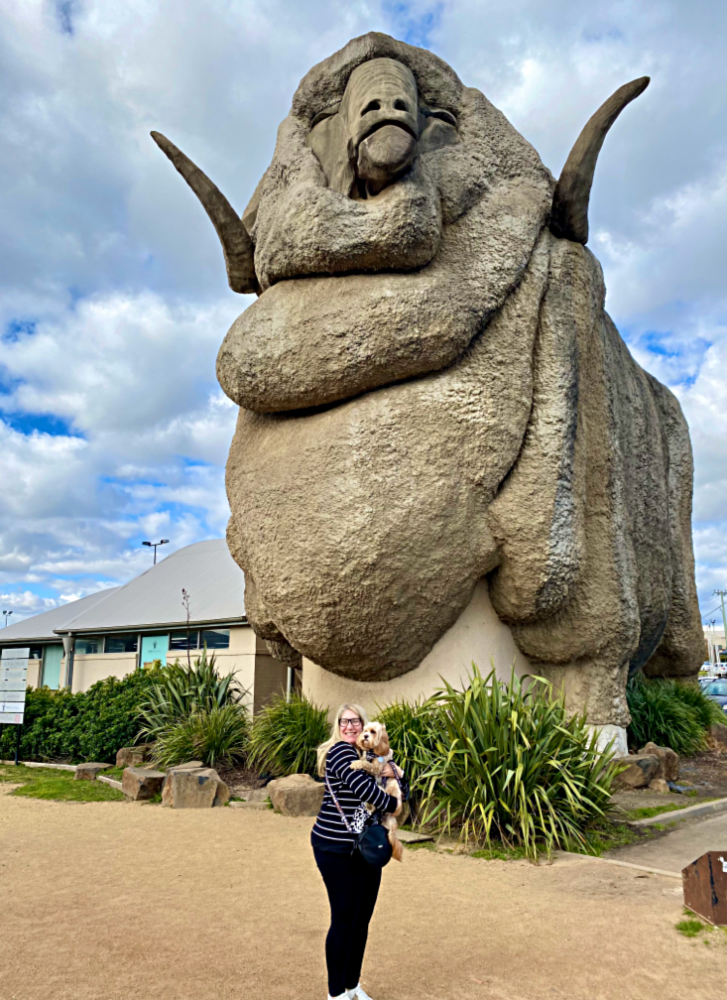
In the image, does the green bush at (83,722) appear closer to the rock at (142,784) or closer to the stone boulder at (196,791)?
the rock at (142,784)

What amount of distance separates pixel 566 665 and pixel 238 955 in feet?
18.1

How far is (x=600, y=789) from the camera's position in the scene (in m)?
6.14

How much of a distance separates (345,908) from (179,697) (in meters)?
8.08

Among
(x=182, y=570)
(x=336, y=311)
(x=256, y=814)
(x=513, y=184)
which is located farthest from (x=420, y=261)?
(x=182, y=570)

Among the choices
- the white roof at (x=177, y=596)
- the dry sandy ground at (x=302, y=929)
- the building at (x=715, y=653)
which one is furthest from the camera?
the building at (x=715, y=653)

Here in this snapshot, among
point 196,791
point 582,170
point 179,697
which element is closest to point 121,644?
point 179,697

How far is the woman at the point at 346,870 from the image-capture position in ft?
10.2

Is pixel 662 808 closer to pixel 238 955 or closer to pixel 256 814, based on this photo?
pixel 256 814

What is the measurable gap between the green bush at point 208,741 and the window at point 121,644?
9414mm

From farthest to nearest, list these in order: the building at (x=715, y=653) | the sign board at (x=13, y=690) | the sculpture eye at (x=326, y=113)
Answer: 1. the building at (x=715, y=653)
2. the sign board at (x=13, y=690)
3. the sculpture eye at (x=326, y=113)

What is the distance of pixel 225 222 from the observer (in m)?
8.79

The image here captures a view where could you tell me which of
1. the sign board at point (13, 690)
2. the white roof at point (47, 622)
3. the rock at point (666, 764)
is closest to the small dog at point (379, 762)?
the rock at point (666, 764)

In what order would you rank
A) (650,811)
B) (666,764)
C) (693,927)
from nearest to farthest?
(693,927), (650,811), (666,764)

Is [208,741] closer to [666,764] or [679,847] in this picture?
[666,764]
